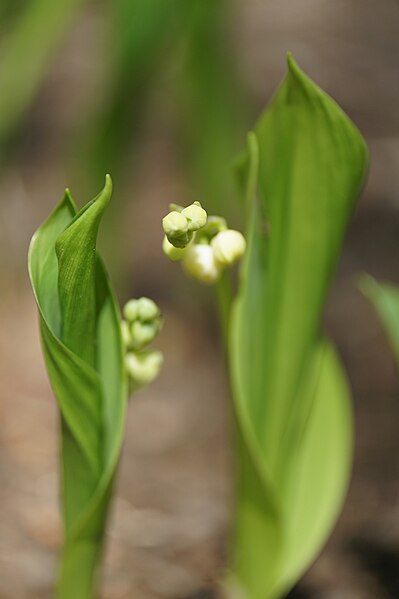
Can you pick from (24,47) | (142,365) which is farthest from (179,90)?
(142,365)

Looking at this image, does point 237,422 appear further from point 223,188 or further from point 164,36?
point 223,188

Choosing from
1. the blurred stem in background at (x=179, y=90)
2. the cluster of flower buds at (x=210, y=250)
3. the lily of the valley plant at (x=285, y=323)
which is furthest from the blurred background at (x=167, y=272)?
the cluster of flower buds at (x=210, y=250)

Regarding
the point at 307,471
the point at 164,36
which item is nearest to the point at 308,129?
the point at 307,471

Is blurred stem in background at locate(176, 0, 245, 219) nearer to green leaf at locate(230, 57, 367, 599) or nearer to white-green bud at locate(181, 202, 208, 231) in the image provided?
green leaf at locate(230, 57, 367, 599)

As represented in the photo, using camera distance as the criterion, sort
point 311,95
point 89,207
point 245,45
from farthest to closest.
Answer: point 245,45, point 311,95, point 89,207

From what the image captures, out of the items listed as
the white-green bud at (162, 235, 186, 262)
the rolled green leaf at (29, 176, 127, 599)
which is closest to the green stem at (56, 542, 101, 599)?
the rolled green leaf at (29, 176, 127, 599)
